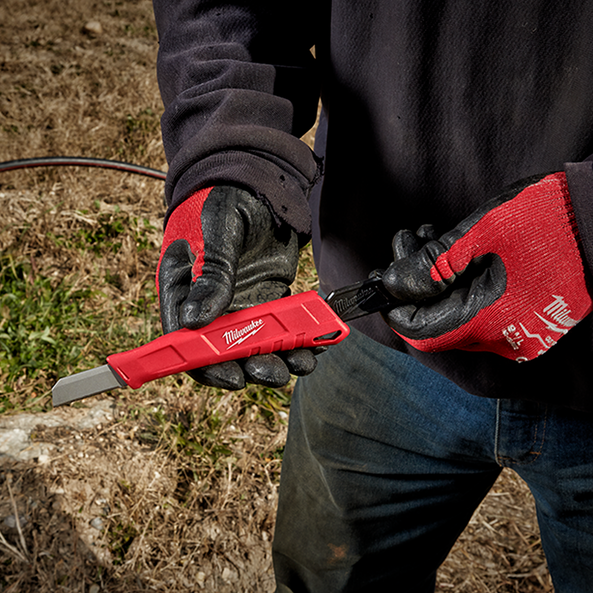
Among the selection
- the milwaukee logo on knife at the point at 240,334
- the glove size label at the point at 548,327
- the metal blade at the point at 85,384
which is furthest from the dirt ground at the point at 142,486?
the glove size label at the point at 548,327

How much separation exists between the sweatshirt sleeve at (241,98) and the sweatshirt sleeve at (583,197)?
441 millimetres

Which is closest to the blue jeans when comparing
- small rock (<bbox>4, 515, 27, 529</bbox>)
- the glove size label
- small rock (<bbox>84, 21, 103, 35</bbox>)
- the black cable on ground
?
the glove size label

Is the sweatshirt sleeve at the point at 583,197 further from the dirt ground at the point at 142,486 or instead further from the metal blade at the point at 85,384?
the dirt ground at the point at 142,486

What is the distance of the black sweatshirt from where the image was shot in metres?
0.77

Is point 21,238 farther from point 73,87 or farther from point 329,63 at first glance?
point 329,63

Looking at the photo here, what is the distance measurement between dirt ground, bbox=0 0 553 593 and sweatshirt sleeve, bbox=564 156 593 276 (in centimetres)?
160

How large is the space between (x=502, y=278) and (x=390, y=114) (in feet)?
1.18

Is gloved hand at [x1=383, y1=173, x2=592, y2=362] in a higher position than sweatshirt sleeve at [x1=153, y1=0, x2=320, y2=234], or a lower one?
lower

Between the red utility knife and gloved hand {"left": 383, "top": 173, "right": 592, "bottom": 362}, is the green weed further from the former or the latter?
gloved hand {"left": 383, "top": 173, "right": 592, "bottom": 362}

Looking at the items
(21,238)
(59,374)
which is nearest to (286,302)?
(59,374)

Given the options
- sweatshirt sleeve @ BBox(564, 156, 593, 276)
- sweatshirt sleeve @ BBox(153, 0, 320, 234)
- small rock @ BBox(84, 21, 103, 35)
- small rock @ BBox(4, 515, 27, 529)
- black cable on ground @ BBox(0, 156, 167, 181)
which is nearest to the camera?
sweatshirt sleeve @ BBox(564, 156, 593, 276)

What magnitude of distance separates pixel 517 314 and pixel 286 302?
40 centimetres

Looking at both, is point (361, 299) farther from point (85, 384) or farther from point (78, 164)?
point (78, 164)

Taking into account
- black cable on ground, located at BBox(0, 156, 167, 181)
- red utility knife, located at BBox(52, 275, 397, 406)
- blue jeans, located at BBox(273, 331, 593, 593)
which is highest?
Answer: red utility knife, located at BBox(52, 275, 397, 406)
